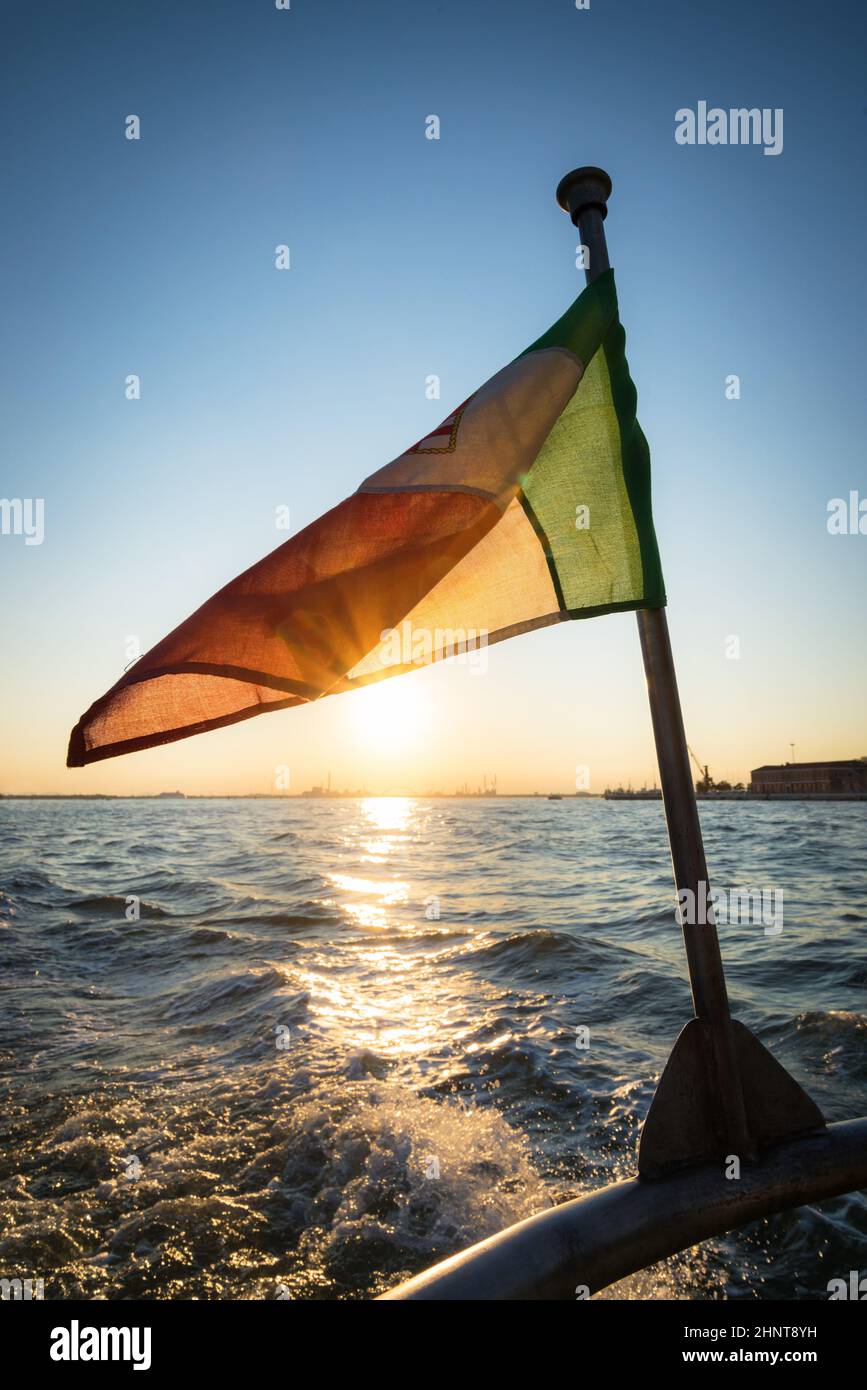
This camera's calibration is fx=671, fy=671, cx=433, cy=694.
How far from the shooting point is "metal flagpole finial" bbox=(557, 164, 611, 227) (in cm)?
256

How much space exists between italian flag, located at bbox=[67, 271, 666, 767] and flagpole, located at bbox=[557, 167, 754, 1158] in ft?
0.76

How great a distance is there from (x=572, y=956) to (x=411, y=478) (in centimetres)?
1103

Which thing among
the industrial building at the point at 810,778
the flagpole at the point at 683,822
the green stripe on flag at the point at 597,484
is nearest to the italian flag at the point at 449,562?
the green stripe on flag at the point at 597,484

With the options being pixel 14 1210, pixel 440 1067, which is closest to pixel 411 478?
pixel 14 1210

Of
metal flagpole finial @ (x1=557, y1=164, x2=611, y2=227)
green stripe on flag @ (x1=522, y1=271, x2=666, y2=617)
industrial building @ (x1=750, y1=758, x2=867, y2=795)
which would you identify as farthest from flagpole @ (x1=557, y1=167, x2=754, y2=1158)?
Result: industrial building @ (x1=750, y1=758, x2=867, y2=795)

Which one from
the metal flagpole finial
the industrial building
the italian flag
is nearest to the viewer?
the italian flag

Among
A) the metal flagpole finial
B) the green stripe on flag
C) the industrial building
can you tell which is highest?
the metal flagpole finial

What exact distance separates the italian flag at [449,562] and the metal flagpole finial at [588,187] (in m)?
0.26

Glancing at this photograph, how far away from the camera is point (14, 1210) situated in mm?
4652

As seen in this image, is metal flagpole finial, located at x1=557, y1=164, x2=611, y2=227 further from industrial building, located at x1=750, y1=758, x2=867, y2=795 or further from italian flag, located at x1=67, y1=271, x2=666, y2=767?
industrial building, located at x1=750, y1=758, x2=867, y2=795

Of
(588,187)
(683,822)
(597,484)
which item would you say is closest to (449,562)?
(597,484)

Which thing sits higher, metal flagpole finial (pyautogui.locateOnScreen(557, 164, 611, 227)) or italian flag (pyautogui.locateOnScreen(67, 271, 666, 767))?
metal flagpole finial (pyautogui.locateOnScreen(557, 164, 611, 227))

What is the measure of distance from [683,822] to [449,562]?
1.21 meters
